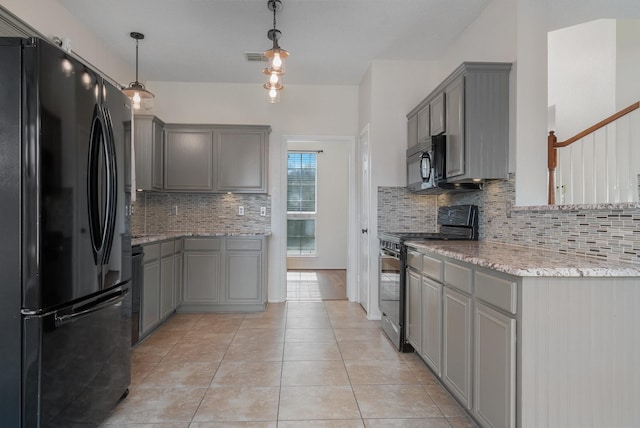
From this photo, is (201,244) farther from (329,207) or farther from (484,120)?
(329,207)

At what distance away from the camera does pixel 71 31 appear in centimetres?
311

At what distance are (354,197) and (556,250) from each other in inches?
112

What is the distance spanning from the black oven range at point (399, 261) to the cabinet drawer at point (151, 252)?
6.93ft

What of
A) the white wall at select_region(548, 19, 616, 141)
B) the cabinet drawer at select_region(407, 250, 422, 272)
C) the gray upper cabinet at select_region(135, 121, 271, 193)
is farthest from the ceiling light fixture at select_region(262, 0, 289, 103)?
the white wall at select_region(548, 19, 616, 141)

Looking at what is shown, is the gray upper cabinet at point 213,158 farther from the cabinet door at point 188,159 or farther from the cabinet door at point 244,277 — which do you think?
the cabinet door at point 244,277

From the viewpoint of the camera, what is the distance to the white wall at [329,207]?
7613mm

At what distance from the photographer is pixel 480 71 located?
105 inches

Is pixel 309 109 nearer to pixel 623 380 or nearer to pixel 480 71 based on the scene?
pixel 480 71

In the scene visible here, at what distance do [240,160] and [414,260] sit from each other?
251 cm

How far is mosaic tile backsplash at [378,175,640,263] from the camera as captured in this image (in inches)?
67.4

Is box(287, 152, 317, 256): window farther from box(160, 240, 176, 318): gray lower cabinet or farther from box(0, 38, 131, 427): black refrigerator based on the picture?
box(0, 38, 131, 427): black refrigerator

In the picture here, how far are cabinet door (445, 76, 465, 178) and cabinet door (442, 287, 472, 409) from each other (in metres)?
1.07

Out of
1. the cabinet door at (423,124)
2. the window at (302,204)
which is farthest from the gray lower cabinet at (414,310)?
the window at (302,204)

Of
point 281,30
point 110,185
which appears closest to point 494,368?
point 110,185
